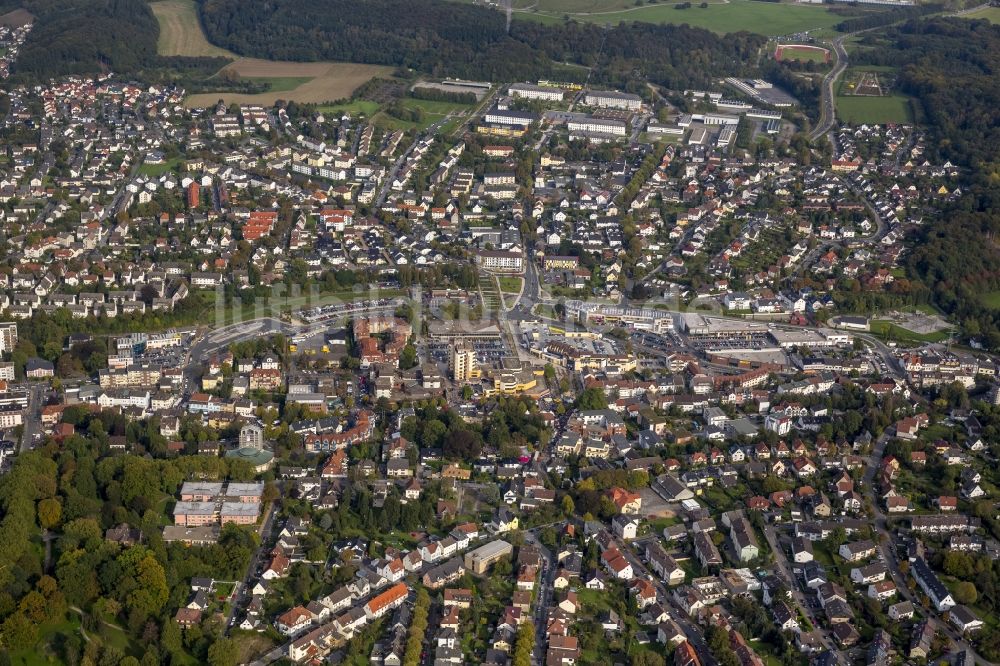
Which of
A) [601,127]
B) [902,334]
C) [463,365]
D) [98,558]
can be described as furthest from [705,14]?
[98,558]

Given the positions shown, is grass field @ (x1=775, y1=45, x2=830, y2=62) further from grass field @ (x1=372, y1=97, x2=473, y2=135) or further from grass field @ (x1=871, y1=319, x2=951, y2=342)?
grass field @ (x1=871, y1=319, x2=951, y2=342)

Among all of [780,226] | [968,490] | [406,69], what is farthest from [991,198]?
[406,69]

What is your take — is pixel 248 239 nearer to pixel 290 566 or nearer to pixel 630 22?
pixel 290 566

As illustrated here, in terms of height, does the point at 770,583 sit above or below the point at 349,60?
below

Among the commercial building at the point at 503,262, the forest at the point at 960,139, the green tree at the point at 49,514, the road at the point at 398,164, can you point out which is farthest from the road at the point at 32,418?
the forest at the point at 960,139

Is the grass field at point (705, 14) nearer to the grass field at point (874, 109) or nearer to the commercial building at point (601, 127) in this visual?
the grass field at point (874, 109)

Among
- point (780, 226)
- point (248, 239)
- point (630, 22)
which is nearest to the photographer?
point (248, 239)

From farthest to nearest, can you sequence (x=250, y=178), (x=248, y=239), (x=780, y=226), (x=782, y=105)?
(x=782, y=105) < (x=250, y=178) < (x=780, y=226) < (x=248, y=239)
